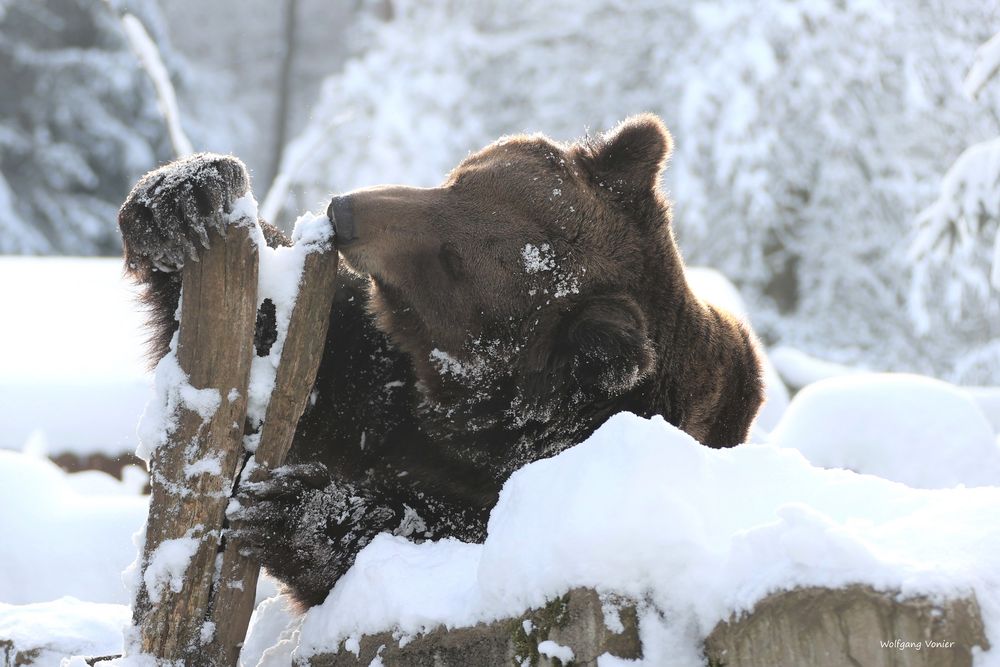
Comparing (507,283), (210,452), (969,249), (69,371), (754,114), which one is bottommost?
(210,452)

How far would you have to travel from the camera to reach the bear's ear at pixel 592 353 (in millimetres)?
2490

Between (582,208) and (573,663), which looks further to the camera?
(582,208)

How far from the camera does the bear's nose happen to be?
2416mm

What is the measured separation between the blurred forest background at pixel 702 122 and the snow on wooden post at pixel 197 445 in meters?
13.3

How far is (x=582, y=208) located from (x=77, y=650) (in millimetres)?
1613

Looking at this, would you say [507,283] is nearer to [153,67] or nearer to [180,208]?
[180,208]

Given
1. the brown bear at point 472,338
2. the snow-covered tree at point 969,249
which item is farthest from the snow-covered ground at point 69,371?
the snow-covered tree at point 969,249

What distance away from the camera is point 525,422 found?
2.68 meters

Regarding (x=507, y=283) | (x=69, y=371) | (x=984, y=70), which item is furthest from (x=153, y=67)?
(x=507, y=283)

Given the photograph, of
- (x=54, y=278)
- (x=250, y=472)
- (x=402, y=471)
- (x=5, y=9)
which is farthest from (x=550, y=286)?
(x=5, y=9)

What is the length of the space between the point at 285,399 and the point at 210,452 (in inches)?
7.5

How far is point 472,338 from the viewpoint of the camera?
8.69ft

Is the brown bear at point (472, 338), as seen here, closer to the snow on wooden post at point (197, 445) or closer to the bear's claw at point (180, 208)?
the bear's claw at point (180, 208)

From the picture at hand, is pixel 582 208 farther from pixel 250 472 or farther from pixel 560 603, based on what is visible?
pixel 560 603
